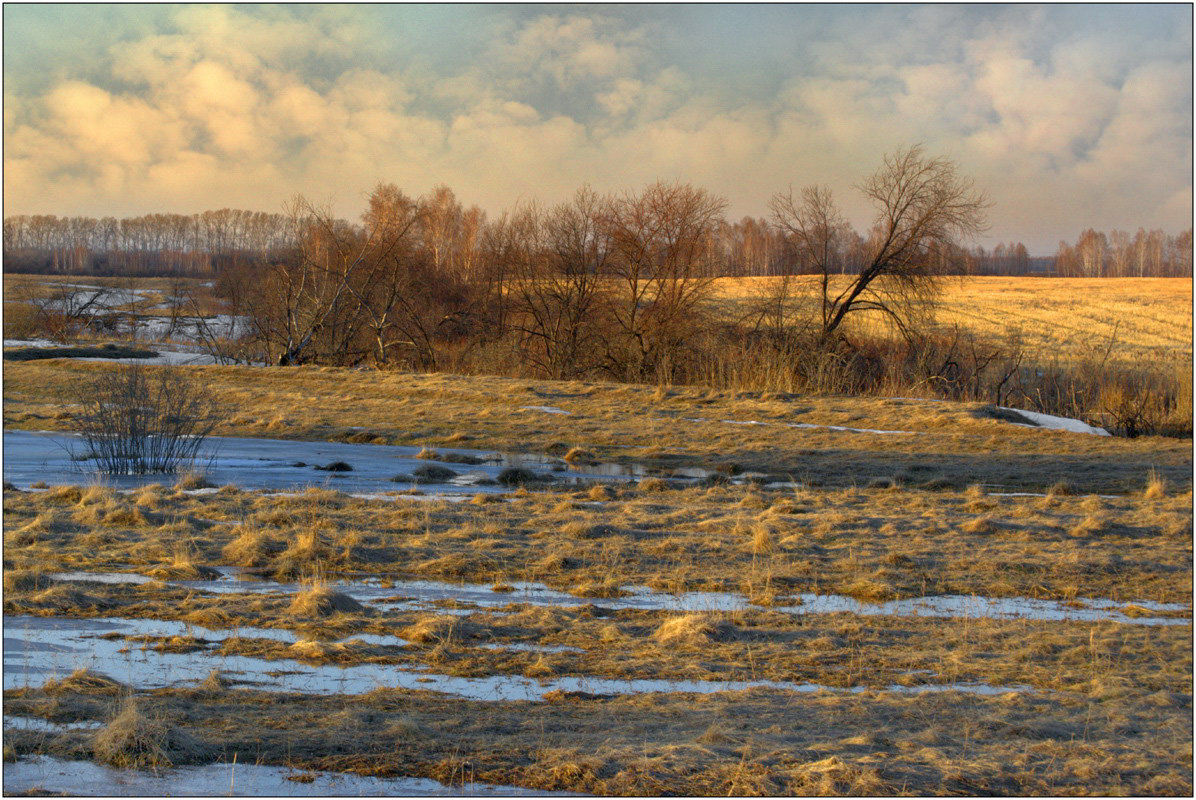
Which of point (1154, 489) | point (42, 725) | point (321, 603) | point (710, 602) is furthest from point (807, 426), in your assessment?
point (42, 725)

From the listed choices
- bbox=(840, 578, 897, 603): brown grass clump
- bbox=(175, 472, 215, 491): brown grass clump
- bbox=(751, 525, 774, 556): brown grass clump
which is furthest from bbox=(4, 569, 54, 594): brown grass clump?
bbox=(840, 578, 897, 603): brown grass clump

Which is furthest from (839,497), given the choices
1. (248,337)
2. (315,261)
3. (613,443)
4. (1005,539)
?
(248,337)

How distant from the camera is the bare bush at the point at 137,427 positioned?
13.7m

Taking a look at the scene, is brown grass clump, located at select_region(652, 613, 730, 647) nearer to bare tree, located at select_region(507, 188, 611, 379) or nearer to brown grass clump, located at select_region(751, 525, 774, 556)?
brown grass clump, located at select_region(751, 525, 774, 556)

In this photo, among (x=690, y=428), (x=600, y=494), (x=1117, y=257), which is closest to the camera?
(x=600, y=494)

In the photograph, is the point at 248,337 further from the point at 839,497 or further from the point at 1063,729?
the point at 1063,729

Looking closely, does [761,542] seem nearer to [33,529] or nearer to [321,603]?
[321,603]

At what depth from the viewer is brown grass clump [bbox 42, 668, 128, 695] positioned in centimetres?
534

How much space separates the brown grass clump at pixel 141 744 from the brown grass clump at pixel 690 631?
10.2 feet

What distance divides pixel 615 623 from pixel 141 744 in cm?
339

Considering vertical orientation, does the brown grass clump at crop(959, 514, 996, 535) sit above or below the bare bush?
below

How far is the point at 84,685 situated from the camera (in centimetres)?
543

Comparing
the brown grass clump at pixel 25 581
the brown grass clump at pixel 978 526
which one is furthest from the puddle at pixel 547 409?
the brown grass clump at pixel 25 581

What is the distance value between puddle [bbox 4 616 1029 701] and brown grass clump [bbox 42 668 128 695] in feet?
0.41
